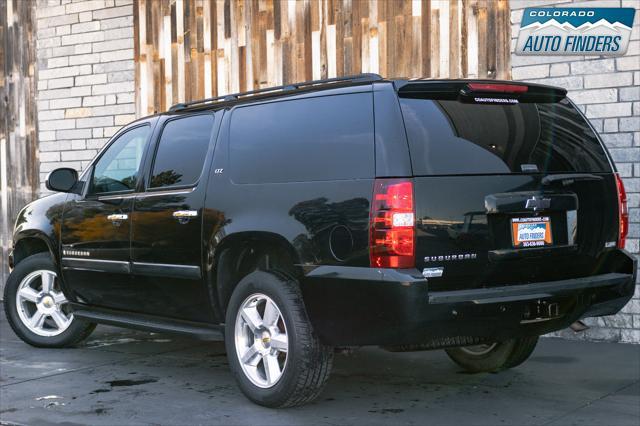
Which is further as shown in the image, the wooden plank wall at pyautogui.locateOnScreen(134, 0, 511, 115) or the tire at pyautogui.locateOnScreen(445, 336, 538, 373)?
the wooden plank wall at pyautogui.locateOnScreen(134, 0, 511, 115)

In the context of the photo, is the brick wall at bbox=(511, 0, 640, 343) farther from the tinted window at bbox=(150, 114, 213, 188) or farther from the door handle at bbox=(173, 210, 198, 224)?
the door handle at bbox=(173, 210, 198, 224)

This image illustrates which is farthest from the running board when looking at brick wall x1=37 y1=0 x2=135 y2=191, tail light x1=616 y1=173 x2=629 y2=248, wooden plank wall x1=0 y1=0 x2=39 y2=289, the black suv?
wooden plank wall x1=0 y1=0 x2=39 y2=289

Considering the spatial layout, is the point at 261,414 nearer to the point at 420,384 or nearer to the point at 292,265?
the point at 292,265

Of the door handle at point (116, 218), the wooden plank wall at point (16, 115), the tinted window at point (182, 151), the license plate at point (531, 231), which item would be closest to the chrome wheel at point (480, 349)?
the license plate at point (531, 231)

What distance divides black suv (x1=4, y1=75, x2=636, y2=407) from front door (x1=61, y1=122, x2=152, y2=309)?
126 mm

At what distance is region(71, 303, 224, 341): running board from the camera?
21.0ft

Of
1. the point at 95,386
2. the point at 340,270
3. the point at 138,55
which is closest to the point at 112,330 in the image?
the point at 95,386

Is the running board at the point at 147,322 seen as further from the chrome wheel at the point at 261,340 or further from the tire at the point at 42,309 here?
the tire at the point at 42,309

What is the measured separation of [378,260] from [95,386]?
2.59 meters

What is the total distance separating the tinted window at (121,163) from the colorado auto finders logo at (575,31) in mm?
3563

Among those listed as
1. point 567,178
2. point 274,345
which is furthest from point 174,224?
point 567,178

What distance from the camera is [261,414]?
5773 millimetres

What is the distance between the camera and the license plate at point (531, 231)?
212 inches

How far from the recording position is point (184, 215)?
6484 millimetres
